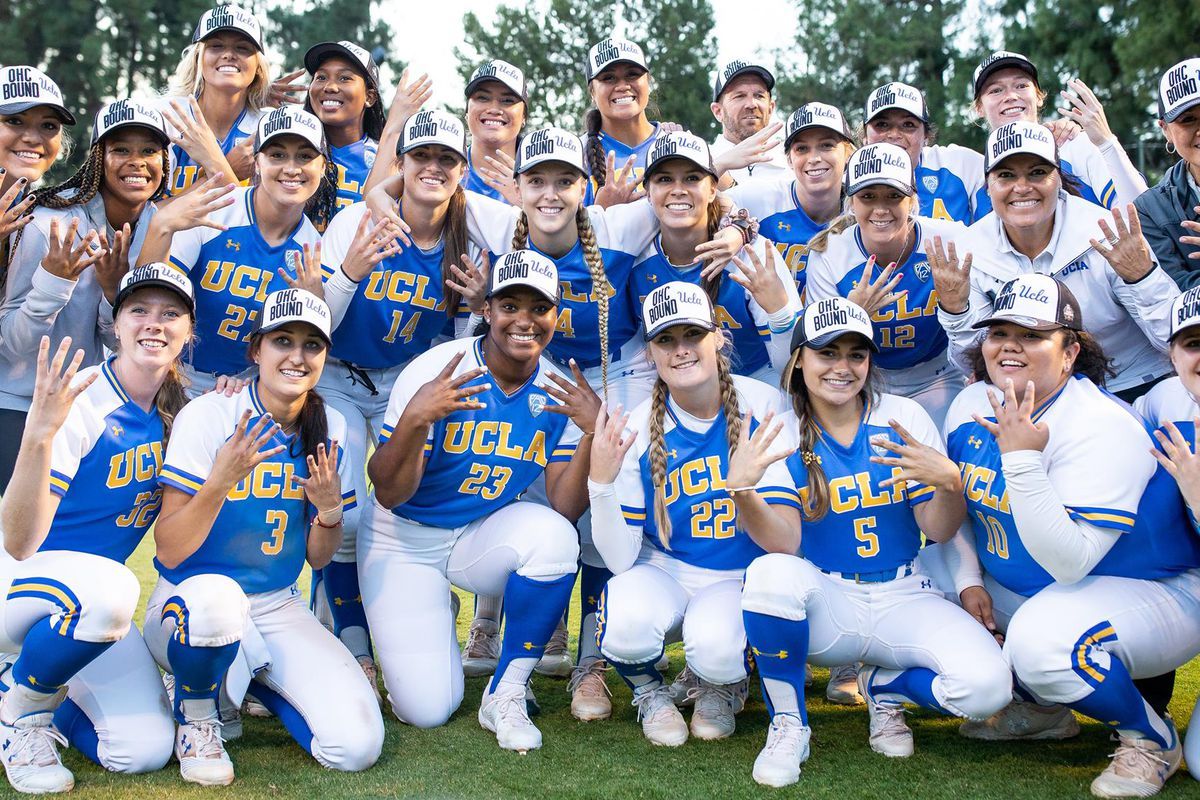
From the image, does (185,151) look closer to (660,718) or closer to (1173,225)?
(660,718)

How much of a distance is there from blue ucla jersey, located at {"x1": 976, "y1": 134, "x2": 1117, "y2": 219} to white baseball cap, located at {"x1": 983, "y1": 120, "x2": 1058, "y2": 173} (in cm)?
67

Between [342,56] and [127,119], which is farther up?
[342,56]

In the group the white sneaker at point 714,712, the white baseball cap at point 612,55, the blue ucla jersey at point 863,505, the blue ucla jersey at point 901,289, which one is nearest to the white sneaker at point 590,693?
the white sneaker at point 714,712

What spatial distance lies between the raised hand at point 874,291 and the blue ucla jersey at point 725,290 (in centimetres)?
31

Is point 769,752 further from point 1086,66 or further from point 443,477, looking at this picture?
point 1086,66

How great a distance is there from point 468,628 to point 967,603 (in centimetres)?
292

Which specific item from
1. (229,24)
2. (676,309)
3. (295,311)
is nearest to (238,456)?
(295,311)

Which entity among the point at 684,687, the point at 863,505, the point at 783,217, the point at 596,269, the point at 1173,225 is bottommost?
the point at 684,687

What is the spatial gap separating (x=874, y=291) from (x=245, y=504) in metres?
2.73

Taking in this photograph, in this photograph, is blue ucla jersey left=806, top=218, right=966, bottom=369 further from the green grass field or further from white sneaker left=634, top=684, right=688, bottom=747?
white sneaker left=634, top=684, right=688, bottom=747

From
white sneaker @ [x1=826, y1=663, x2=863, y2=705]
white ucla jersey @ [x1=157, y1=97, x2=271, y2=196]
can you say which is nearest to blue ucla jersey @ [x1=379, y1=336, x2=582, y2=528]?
white sneaker @ [x1=826, y1=663, x2=863, y2=705]

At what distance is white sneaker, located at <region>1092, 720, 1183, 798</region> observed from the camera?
3.99 meters

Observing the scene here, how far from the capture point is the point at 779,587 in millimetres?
4289

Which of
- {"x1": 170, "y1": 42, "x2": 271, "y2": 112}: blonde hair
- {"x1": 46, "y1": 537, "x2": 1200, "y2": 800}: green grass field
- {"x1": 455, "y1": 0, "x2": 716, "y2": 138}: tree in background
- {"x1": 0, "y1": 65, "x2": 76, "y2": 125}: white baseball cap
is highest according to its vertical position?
{"x1": 455, "y1": 0, "x2": 716, "y2": 138}: tree in background
